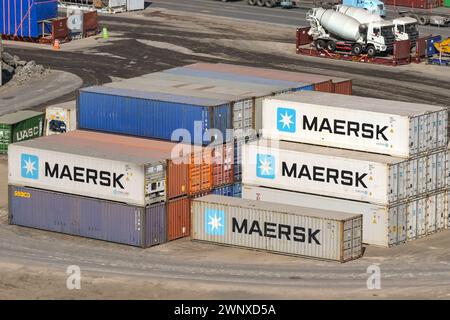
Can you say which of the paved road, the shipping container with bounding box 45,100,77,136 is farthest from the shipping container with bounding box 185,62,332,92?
the paved road

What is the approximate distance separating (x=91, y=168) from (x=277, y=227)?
1033 cm

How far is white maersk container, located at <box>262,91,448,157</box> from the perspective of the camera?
254ft

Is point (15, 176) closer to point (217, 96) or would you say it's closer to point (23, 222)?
point (23, 222)

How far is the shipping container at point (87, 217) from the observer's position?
7650cm

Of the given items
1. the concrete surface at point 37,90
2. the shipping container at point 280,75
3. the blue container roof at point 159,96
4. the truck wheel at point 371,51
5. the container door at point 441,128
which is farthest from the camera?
the truck wheel at point 371,51

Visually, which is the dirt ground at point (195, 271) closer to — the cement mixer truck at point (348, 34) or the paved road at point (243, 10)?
the cement mixer truck at point (348, 34)

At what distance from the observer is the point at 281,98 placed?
3223 inches

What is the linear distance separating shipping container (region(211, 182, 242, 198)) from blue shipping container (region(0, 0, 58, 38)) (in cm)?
5830

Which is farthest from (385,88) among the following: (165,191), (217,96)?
(165,191)

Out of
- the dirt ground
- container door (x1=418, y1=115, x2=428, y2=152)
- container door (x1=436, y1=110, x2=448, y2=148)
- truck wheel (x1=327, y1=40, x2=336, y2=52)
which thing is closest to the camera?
the dirt ground

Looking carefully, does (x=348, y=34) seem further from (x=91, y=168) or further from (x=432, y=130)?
(x=91, y=168)

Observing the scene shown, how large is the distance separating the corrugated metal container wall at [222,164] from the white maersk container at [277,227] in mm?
2231

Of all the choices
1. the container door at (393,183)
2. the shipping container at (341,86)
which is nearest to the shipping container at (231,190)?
the container door at (393,183)

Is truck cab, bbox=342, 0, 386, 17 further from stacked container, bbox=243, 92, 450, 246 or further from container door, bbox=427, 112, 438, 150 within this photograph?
container door, bbox=427, 112, 438, 150
